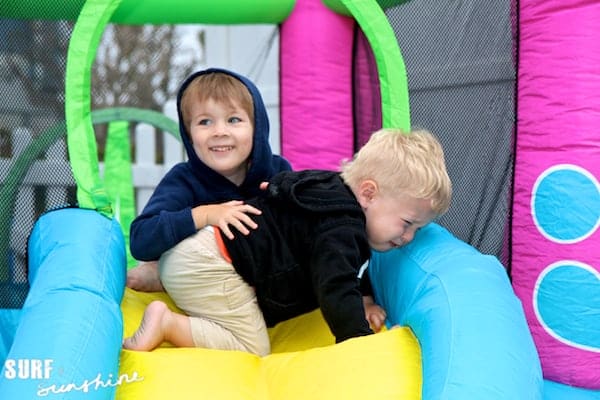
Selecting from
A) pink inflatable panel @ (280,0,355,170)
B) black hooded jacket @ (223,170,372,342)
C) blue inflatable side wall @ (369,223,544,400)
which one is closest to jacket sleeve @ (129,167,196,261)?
black hooded jacket @ (223,170,372,342)

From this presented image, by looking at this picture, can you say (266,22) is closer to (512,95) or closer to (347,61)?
(347,61)

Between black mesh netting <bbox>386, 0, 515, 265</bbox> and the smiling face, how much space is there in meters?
0.32

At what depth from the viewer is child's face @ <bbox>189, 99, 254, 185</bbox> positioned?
1913 millimetres

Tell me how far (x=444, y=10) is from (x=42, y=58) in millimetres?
1101

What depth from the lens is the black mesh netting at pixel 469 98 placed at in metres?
1.94

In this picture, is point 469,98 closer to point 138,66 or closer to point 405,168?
point 405,168

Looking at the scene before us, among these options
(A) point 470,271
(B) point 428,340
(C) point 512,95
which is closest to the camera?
(B) point 428,340

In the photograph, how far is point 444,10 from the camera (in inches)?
82.4

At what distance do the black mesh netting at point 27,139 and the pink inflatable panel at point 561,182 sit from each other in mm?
1174

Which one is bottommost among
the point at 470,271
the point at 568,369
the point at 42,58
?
the point at 568,369

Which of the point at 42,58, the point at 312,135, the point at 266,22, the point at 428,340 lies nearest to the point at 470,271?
the point at 428,340

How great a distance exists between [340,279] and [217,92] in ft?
2.05

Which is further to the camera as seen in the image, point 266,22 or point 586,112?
point 266,22

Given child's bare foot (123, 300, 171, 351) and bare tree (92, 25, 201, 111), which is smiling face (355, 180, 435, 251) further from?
bare tree (92, 25, 201, 111)
